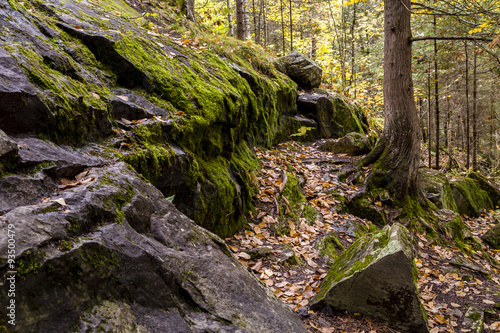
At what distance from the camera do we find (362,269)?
3.45 metres

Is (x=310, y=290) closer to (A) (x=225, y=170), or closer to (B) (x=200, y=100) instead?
(A) (x=225, y=170)

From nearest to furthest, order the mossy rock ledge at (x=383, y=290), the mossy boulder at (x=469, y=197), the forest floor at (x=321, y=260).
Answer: the mossy rock ledge at (x=383, y=290)
the forest floor at (x=321, y=260)
the mossy boulder at (x=469, y=197)

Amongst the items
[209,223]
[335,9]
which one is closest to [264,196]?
[209,223]

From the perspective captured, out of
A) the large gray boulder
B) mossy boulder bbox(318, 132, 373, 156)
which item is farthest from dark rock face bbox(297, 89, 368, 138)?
→ the large gray boulder

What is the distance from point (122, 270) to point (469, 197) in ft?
38.9

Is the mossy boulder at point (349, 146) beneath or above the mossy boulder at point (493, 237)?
above

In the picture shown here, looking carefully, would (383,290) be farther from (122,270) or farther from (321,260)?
(122,270)

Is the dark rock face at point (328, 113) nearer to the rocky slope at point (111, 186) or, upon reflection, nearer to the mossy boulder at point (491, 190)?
the mossy boulder at point (491, 190)

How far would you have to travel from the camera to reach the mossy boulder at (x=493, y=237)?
25.4 feet

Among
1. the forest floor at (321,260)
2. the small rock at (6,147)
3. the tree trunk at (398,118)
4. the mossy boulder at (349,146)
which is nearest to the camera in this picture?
the small rock at (6,147)

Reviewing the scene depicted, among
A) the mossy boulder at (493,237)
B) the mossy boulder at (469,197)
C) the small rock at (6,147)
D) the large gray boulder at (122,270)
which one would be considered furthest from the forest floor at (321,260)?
the small rock at (6,147)

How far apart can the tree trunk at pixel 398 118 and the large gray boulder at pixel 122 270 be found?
5.37m

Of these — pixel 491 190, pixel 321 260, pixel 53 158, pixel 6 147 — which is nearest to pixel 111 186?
pixel 53 158

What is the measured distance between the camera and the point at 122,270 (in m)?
1.92
